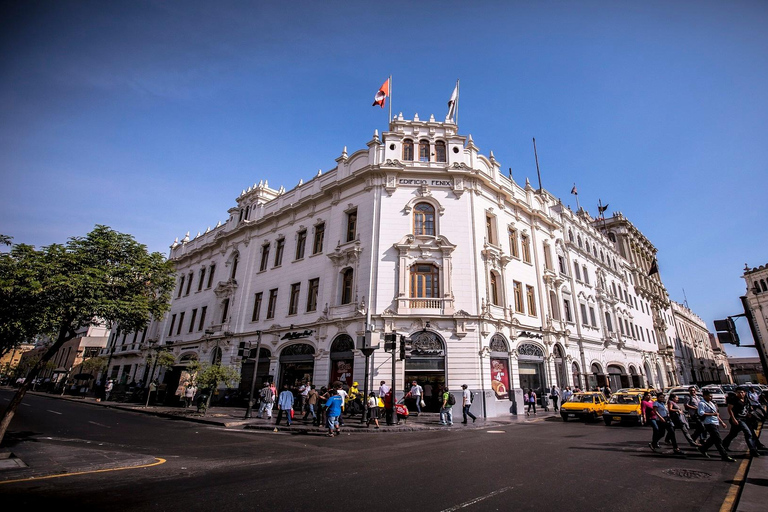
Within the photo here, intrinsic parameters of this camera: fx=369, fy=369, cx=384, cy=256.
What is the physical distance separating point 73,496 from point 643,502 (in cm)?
866

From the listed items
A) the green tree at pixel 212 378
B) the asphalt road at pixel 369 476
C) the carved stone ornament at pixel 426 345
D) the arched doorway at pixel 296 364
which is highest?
the carved stone ornament at pixel 426 345

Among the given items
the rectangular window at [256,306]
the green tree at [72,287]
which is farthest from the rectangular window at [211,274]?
the green tree at [72,287]

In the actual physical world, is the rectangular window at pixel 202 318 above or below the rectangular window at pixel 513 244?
below

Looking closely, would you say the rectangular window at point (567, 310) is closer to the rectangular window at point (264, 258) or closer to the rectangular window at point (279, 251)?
the rectangular window at point (279, 251)

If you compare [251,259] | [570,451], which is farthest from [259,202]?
[570,451]

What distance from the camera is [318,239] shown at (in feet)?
91.1

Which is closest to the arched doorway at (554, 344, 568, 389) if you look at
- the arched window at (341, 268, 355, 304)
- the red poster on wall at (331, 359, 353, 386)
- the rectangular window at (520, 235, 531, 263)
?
the rectangular window at (520, 235, 531, 263)

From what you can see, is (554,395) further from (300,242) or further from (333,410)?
(300,242)

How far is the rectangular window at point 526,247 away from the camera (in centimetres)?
2843

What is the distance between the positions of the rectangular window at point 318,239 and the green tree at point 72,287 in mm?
15572

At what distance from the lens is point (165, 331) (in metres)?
39.4

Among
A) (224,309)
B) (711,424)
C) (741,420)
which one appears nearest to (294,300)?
(224,309)

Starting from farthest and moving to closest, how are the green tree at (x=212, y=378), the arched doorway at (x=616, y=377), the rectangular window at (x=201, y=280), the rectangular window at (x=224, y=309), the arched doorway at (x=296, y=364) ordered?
the rectangular window at (x=201, y=280), the arched doorway at (x=616, y=377), the rectangular window at (x=224, y=309), the arched doorway at (x=296, y=364), the green tree at (x=212, y=378)

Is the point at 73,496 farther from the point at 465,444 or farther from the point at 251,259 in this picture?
the point at 251,259
